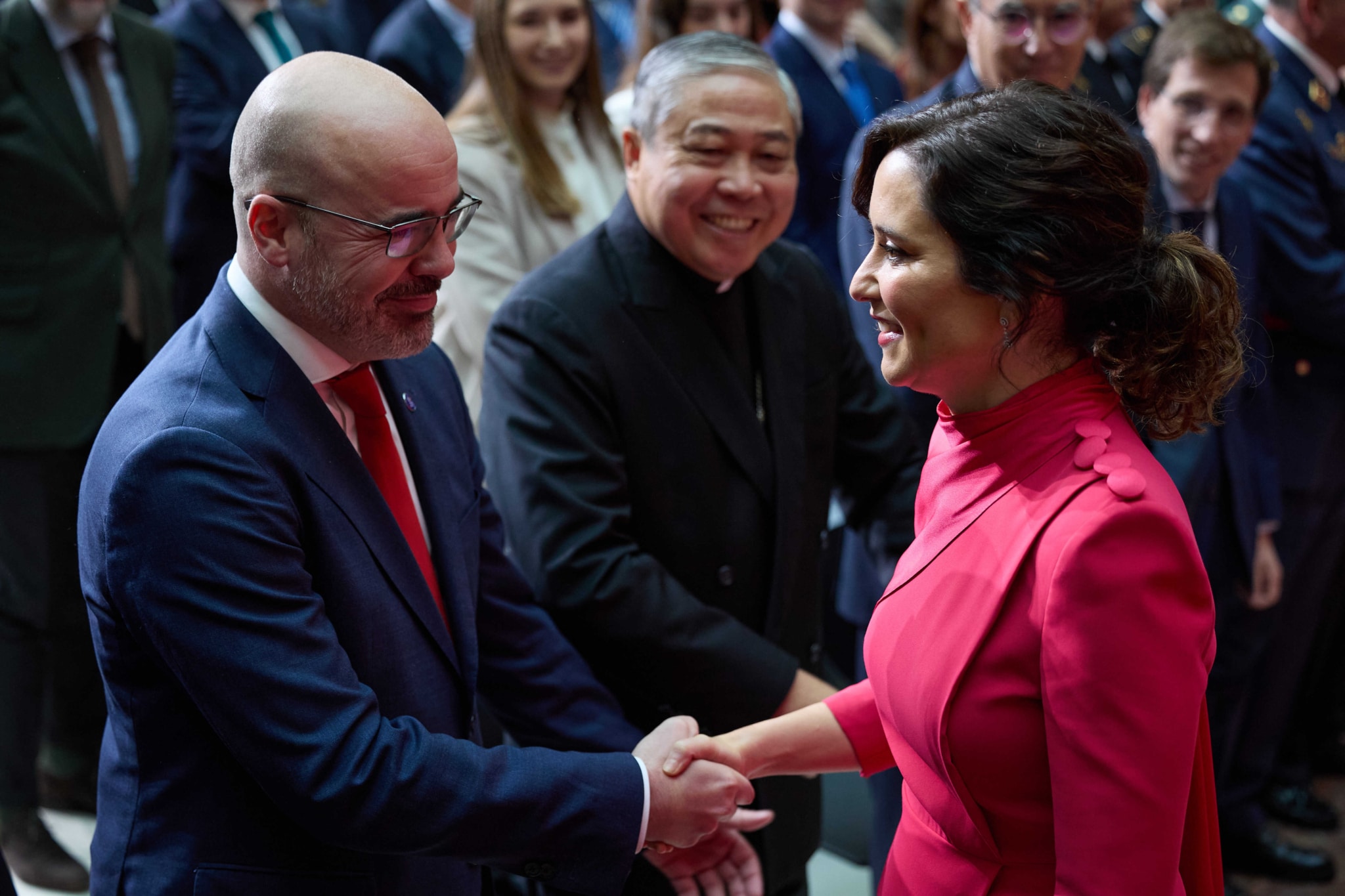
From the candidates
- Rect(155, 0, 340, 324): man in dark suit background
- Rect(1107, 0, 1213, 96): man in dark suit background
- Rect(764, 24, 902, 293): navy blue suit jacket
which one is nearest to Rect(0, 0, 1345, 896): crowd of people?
Rect(764, 24, 902, 293): navy blue suit jacket

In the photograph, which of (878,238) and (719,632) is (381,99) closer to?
(878,238)

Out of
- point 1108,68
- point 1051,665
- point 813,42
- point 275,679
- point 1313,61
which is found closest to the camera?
point 1051,665

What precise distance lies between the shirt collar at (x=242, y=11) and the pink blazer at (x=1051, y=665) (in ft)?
10.1

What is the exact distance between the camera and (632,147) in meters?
2.17

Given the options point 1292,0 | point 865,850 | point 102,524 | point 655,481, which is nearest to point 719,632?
point 655,481

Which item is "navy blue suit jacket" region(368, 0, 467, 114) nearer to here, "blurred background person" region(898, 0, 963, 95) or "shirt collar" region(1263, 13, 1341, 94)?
"blurred background person" region(898, 0, 963, 95)

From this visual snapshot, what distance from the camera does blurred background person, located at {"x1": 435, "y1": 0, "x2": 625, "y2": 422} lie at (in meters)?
3.04

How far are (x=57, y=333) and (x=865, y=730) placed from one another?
2160 mm

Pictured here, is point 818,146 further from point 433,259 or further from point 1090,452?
point 1090,452

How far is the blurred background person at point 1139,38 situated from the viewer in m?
4.47

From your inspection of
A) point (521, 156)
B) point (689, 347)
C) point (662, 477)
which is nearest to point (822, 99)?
point (521, 156)

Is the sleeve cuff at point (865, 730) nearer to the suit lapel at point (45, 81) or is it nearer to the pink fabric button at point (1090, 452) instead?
the pink fabric button at point (1090, 452)

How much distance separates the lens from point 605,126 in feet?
11.2

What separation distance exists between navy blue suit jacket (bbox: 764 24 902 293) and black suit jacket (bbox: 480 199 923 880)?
4.69ft
